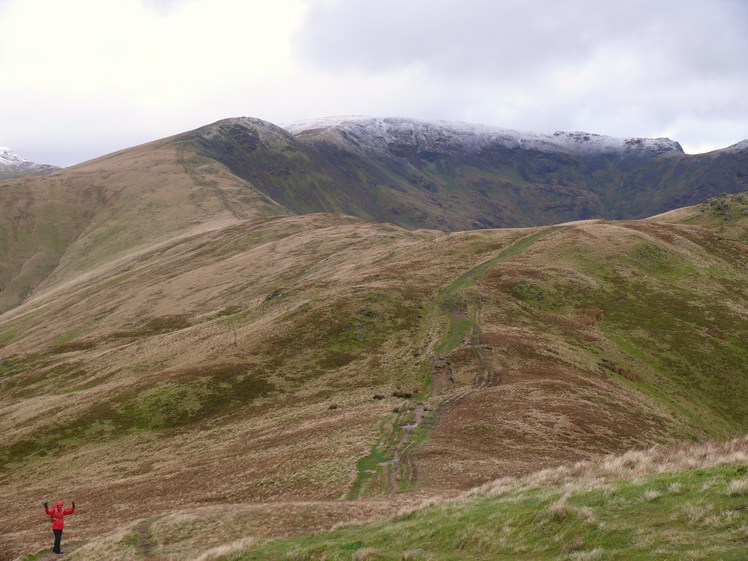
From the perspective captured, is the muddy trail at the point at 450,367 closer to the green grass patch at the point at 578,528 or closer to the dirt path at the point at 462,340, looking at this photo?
the dirt path at the point at 462,340

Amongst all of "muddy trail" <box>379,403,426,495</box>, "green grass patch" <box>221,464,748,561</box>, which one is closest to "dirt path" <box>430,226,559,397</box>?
"muddy trail" <box>379,403,426,495</box>

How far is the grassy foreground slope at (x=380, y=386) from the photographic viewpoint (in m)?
35.6

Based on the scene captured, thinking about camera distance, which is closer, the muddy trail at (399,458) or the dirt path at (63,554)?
the dirt path at (63,554)

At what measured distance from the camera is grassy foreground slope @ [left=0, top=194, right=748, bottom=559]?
35.6 meters

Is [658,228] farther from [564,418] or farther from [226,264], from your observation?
[226,264]

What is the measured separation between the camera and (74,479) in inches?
1902

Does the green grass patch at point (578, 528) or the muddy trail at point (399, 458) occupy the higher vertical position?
the green grass patch at point (578, 528)

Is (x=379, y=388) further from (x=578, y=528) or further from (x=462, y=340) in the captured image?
(x=578, y=528)

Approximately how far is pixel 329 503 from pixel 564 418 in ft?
77.3

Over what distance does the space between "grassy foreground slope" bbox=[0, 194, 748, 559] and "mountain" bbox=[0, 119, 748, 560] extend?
10.3 inches

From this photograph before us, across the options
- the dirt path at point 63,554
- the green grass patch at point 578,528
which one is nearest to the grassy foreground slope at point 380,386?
the dirt path at point 63,554

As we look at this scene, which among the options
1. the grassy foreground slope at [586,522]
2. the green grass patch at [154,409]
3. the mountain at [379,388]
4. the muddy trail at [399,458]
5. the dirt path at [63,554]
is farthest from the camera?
the green grass patch at [154,409]

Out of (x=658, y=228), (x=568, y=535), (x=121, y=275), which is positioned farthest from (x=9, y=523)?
(x=121, y=275)

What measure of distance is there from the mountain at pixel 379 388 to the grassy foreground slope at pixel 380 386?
0.86 feet
